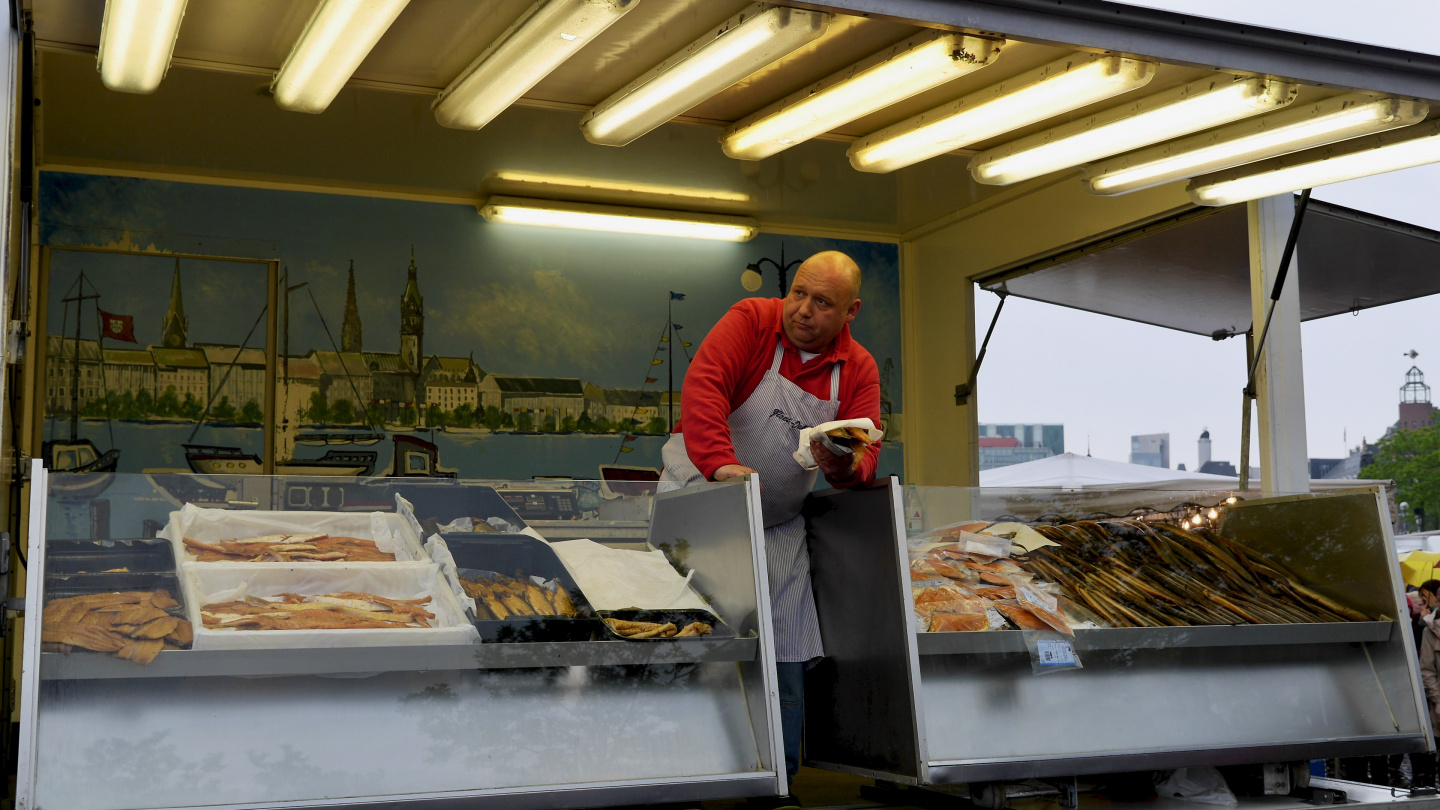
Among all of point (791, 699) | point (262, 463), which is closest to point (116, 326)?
point (262, 463)

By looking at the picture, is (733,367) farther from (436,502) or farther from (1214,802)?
(1214,802)

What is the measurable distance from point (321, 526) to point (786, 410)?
1.41m

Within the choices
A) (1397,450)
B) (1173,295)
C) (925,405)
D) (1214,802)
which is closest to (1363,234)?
(1173,295)

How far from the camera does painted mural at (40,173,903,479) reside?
6.39 meters

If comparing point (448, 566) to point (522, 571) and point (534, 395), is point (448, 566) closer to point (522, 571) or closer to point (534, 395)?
point (522, 571)

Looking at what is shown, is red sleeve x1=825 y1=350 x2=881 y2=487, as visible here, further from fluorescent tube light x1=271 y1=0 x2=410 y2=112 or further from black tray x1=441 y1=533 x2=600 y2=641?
fluorescent tube light x1=271 y1=0 x2=410 y2=112

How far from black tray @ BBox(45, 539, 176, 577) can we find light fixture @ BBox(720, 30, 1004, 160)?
8.34 feet

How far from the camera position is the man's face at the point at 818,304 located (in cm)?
360

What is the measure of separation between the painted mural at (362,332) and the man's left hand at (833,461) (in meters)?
4.00

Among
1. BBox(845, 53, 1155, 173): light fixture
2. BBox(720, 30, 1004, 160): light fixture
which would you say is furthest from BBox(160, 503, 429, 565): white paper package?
BBox(845, 53, 1155, 173): light fixture

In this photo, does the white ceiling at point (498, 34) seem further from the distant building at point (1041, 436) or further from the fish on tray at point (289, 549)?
the distant building at point (1041, 436)

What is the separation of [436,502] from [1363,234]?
16.3ft

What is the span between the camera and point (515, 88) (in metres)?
4.00

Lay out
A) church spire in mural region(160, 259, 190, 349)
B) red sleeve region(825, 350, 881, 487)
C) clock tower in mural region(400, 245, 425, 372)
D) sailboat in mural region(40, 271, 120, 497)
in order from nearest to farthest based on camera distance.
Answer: red sleeve region(825, 350, 881, 487) → sailboat in mural region(40, 271, 120, 497) → church spire in mural region(160, 259, 190, 349) → clock tower in mural region(400, 245, 425, 372)
